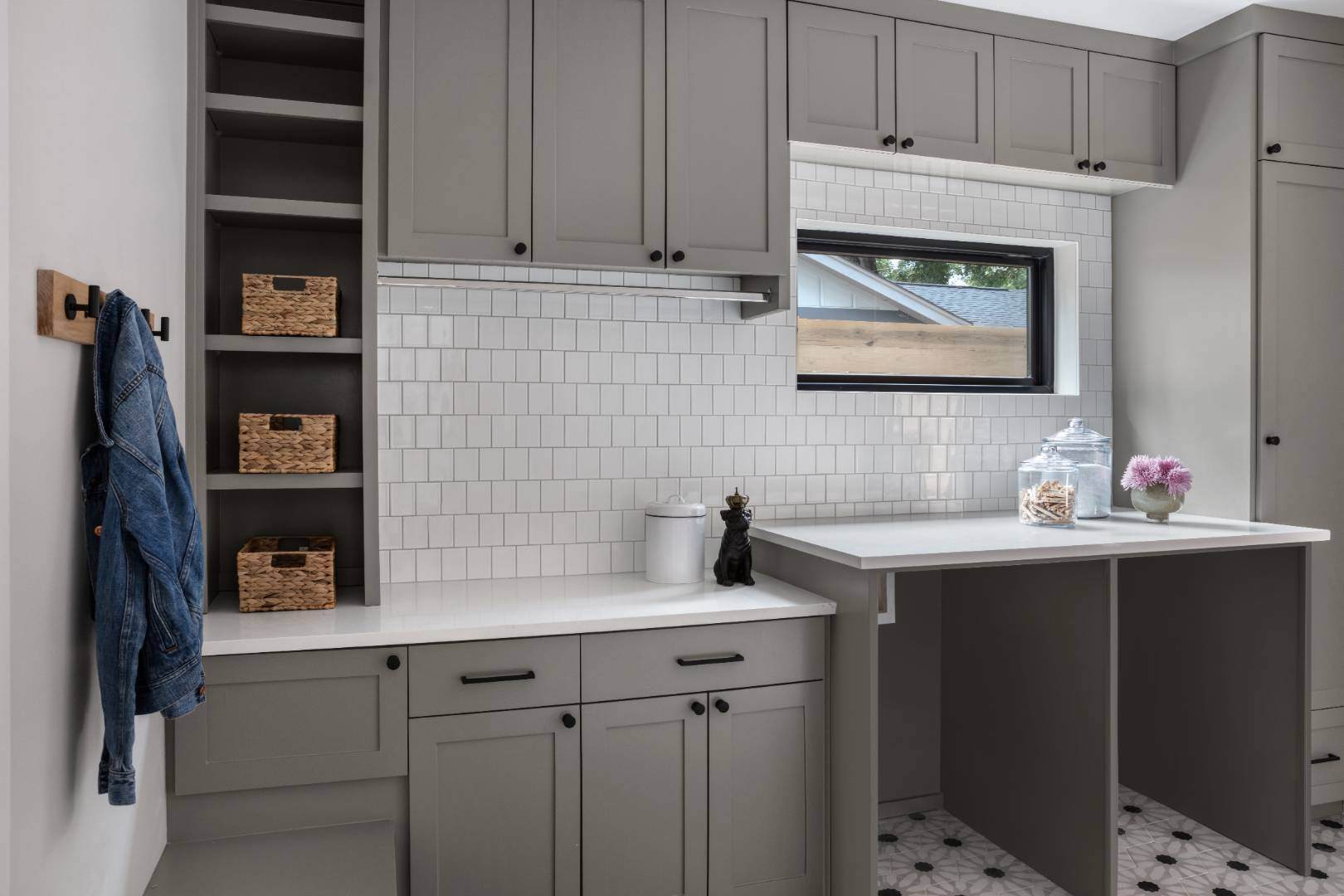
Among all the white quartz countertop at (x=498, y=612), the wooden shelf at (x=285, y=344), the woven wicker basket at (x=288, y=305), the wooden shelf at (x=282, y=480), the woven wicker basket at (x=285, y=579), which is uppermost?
the woven wicker basket at (x=288, y=305)

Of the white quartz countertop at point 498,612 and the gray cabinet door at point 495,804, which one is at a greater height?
the white quartz countertop at point 498,612

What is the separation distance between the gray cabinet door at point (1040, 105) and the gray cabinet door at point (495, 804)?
91.2 inches

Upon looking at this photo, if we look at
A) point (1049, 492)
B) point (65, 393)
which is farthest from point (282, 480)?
point (1049, 492)

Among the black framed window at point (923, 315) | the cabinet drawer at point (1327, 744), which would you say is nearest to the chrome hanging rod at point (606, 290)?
the black framed window at point (923, 315)

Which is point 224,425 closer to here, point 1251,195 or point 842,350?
point 842,350

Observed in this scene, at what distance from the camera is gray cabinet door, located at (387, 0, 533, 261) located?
2395 mm

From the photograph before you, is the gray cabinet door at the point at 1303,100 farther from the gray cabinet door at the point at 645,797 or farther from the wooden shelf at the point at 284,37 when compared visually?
the wooden shelf at the point at 284,37

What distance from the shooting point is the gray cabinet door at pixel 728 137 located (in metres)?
2.62

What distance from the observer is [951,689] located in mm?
3232

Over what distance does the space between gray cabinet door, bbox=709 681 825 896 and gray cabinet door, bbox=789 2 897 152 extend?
1.66 m

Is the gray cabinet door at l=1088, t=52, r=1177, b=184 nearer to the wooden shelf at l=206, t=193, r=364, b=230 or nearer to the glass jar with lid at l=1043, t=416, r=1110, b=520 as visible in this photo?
the glass jar with lid at l=1043, t=416, r=1110, b=520

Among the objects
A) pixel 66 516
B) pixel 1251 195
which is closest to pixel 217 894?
pixel 66 516

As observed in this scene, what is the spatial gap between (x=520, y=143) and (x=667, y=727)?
5.28ft

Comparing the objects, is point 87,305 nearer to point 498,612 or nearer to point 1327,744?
point 498,612
